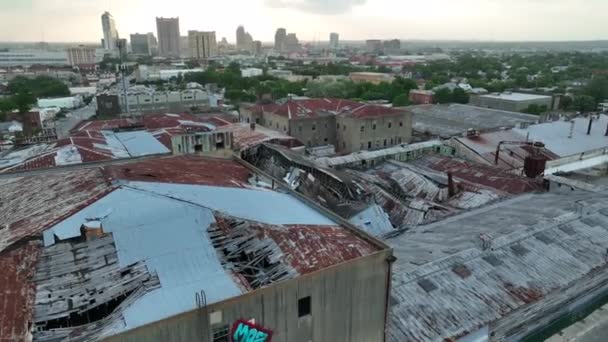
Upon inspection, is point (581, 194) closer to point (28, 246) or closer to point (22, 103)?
point (28, 246)

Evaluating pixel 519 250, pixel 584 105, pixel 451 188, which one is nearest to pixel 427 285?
pixel 519 250

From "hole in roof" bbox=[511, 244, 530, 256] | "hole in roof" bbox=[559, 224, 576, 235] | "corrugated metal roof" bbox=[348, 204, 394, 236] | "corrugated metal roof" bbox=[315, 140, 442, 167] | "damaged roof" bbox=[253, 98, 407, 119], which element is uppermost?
"damaged roof" bbox=[253, 98, 407, 119]

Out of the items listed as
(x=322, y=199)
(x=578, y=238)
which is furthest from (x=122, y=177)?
(x=578, y=238)

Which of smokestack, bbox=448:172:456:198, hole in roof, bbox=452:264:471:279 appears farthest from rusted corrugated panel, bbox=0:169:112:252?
smokestack, bbox=448:172:456:198

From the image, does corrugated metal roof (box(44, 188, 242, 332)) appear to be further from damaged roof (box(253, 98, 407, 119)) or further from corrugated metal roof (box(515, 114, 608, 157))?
corrugated metal roof (box(515, 114, 608, 157))

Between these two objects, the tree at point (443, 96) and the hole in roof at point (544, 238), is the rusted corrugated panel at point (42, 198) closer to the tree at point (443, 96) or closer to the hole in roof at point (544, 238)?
the hole in roof at point (544, 238)

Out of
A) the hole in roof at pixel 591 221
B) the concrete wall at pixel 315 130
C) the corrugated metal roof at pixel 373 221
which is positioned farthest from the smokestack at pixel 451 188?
the concrete wall at pixel 315 130
